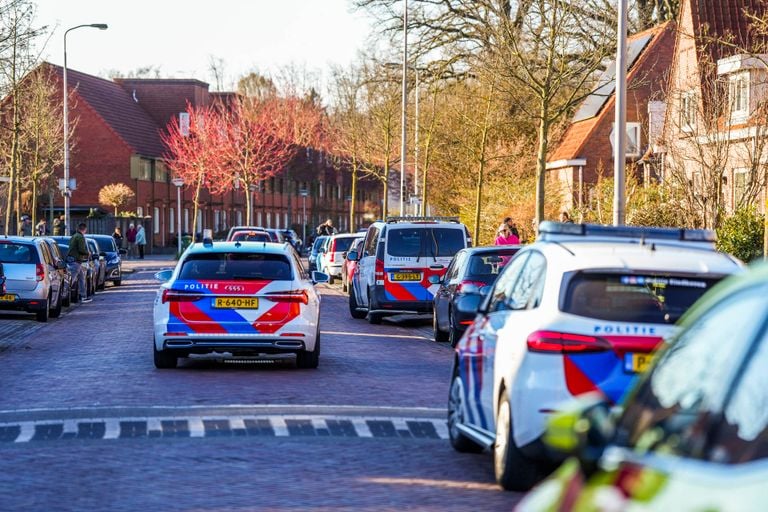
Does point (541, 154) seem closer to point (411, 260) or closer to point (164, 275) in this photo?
point (411, 260)

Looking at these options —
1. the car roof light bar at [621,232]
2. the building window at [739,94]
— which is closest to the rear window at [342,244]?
the building window at [739,94]

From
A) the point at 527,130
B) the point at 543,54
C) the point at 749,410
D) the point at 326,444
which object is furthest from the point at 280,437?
the point at 527,130

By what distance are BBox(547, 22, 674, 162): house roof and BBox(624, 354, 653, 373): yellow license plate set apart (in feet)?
147

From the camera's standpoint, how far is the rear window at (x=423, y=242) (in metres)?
25.0

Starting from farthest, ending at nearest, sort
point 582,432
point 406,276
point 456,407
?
point 406,276, point 456,407, point 582,432

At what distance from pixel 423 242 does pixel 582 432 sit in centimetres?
2173

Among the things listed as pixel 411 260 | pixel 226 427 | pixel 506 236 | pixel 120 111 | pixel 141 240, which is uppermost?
pixel 120 111

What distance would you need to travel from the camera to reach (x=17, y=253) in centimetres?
2742

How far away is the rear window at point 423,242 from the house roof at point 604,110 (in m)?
28.2

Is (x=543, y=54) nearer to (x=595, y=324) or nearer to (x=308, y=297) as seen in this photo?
(x=308, y=297)

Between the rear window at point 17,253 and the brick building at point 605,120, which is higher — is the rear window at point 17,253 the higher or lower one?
the lower one

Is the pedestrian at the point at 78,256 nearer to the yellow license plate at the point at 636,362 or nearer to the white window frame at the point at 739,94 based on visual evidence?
the white window frame at the point at 739,94

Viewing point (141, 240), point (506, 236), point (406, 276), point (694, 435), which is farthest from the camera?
point (141, 240)

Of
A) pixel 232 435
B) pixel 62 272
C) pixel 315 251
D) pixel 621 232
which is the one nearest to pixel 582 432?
pixel 621 232
